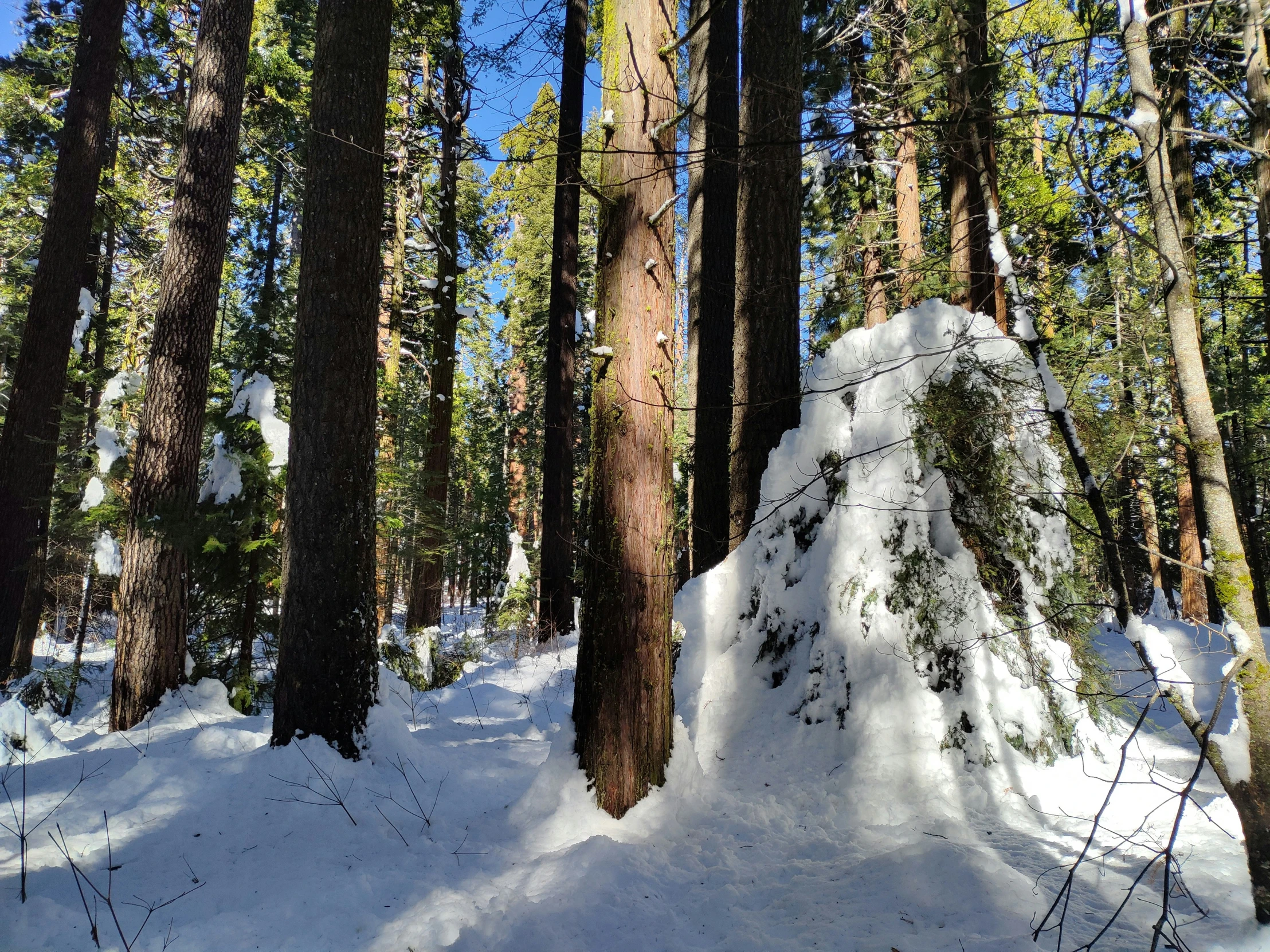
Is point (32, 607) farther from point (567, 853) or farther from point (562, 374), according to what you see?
point (567, 853)

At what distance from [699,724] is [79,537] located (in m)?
11.2

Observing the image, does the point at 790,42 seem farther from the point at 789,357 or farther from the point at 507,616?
the point at 507,616

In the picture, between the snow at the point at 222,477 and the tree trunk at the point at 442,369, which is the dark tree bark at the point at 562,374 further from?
the snow at the point at 222,477

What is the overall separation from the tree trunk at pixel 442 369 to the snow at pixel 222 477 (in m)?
3.12

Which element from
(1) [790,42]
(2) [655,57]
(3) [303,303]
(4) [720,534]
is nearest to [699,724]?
(4) [720,534]

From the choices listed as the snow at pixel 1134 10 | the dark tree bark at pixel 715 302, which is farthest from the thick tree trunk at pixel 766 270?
the snow at pixel 1134 10

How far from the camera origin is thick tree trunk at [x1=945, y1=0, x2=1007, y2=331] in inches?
113

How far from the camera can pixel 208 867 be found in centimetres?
278

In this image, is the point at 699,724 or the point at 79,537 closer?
the point at 699,724

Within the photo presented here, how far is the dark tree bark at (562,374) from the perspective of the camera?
8984mm

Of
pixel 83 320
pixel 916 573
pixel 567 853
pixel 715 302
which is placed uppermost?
pixel 83 320

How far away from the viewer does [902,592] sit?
3.61 meters

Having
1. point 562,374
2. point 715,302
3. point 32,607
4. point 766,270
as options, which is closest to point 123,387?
point 32,607

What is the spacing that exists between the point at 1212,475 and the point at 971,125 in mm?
1962
